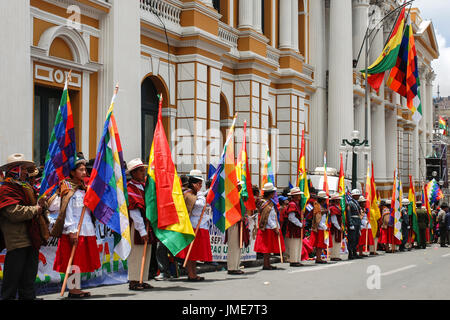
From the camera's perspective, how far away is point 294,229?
14.3 m

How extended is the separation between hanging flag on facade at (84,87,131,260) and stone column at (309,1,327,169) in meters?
21.9

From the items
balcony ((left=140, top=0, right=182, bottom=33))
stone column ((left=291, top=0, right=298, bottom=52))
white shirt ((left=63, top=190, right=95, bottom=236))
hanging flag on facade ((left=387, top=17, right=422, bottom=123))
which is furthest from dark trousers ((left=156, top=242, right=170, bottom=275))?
hanging flag on facade ((left=387, top=17, right=422, bottom=123))

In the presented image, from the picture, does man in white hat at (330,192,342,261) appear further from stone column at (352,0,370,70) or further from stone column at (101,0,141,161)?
stone column at (352,0,370,70)

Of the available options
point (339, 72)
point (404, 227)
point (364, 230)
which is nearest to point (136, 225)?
point (364, 230)

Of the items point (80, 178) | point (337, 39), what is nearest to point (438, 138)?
point (337, 39)

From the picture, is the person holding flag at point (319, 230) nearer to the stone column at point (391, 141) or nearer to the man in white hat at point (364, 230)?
the man in white hat at point (364, 230)

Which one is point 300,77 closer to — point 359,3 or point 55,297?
point 359,3

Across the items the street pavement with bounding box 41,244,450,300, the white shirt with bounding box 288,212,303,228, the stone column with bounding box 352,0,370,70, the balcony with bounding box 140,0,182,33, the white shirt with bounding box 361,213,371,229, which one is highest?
the stone column with bounding box 352,0,370,70

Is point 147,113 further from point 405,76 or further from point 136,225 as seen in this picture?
point 405,76

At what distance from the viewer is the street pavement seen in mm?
8930

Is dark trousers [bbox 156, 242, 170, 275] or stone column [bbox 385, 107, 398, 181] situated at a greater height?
stone column [bbox 385, 107, 398, 181]

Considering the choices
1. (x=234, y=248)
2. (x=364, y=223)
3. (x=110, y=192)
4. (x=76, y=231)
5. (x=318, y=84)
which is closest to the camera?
(x=76, y=231)

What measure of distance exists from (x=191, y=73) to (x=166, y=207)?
1031cm

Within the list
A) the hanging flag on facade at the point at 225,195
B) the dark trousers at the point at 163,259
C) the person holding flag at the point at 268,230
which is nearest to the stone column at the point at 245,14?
the person holding flag at the point at 268,230
